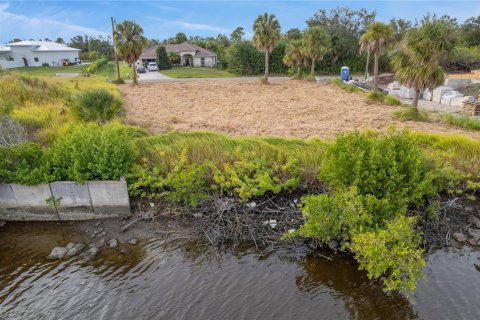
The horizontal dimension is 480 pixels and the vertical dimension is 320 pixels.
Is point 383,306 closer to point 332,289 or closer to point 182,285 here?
point 332,289

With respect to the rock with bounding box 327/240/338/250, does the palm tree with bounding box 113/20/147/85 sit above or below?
above

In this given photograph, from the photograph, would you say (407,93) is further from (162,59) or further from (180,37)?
(180,37)

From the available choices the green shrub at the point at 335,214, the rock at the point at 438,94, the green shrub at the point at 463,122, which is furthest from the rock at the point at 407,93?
the green shrub at the point at 335,214

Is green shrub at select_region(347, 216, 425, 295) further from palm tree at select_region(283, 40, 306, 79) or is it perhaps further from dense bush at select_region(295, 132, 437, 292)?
palm tree at select_region(283, 40, 306, 79)

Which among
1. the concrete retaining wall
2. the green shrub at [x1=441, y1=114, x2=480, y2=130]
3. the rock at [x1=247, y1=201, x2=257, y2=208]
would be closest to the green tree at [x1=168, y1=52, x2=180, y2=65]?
the green shrub at [x1=441, y1=114, x2=480, y2=130]

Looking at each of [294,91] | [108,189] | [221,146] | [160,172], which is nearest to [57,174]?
[108,189]

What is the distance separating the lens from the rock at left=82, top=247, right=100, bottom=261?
714 cm

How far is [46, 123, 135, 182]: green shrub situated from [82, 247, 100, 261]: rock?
70.5 inches

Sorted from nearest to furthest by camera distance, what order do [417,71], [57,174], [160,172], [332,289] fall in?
1. [332,289]
2. [57,174]
3. [160,172]
4. [417,71]

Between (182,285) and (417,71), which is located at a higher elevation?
(417,71)

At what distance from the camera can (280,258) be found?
6957mm

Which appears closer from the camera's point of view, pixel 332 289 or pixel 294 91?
pixel 332 289

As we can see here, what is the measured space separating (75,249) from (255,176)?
4436mm

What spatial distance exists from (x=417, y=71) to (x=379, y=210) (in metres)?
11.3
